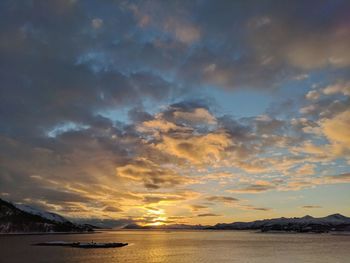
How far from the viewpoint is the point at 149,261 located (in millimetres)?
116312

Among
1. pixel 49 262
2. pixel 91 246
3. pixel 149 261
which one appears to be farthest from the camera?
pixel 91 246

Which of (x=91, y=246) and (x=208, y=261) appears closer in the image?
(x=208, y=261)

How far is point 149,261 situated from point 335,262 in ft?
179

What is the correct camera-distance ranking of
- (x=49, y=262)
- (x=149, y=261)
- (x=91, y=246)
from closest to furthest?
(x=49, y=262) → (x=149, y=261) → (x=91, y=246)

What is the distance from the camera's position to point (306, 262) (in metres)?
110

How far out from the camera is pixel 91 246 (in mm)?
176375

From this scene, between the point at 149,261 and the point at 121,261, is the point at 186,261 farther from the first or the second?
the point at 121,261

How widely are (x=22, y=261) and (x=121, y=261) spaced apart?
92.6ft

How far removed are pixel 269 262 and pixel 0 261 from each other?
254ft

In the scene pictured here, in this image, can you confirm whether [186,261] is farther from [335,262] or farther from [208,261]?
[335,262]

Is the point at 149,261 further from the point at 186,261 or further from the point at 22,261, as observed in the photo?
the point at 22,261

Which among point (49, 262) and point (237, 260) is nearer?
point (49, 262)

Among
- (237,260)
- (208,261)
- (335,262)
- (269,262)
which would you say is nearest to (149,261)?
(208,261)

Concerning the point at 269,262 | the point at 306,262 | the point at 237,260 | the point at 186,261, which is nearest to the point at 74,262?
the point at 186,261
